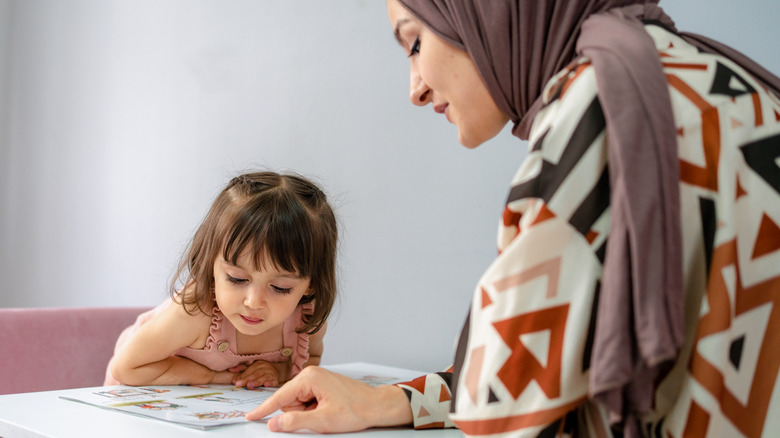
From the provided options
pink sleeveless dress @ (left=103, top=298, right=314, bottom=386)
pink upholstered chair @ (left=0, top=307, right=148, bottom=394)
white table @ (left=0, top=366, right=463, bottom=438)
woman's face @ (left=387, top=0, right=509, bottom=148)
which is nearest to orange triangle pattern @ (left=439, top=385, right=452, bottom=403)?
white table @ (left=0, top=366, right=463, bottom=438)

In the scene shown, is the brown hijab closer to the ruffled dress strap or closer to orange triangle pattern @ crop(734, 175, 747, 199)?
orange triangle pattern @ crop(734, 175, 747, 199)

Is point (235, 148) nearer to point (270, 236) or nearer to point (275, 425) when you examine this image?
point (270, 236)

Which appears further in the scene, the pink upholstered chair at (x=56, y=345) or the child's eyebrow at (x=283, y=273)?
the pink upholstered chair at (x=56, y=345)

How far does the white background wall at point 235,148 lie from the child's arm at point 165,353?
50 centimetres

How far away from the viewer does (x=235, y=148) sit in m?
2.07

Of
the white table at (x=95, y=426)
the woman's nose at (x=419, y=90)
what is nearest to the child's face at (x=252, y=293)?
the white table at (x=95, y=426)

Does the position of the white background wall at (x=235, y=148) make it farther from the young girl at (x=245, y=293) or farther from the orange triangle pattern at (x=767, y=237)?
the orange triangle pattern at (x=767, y=237)

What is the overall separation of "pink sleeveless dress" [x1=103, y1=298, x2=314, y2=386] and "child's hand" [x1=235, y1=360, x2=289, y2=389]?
0.02m

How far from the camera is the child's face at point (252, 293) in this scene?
1.25m

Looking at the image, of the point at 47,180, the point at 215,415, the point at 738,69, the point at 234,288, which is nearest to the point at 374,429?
the point at 215,415

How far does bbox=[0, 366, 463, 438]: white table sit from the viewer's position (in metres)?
0.82

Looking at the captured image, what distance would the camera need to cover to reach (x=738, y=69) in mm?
667

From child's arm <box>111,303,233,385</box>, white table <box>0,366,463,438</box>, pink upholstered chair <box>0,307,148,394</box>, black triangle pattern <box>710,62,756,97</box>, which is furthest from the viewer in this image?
pink upholstered chair <box>0,307,148,394</box>

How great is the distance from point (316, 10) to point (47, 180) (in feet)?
4.88
